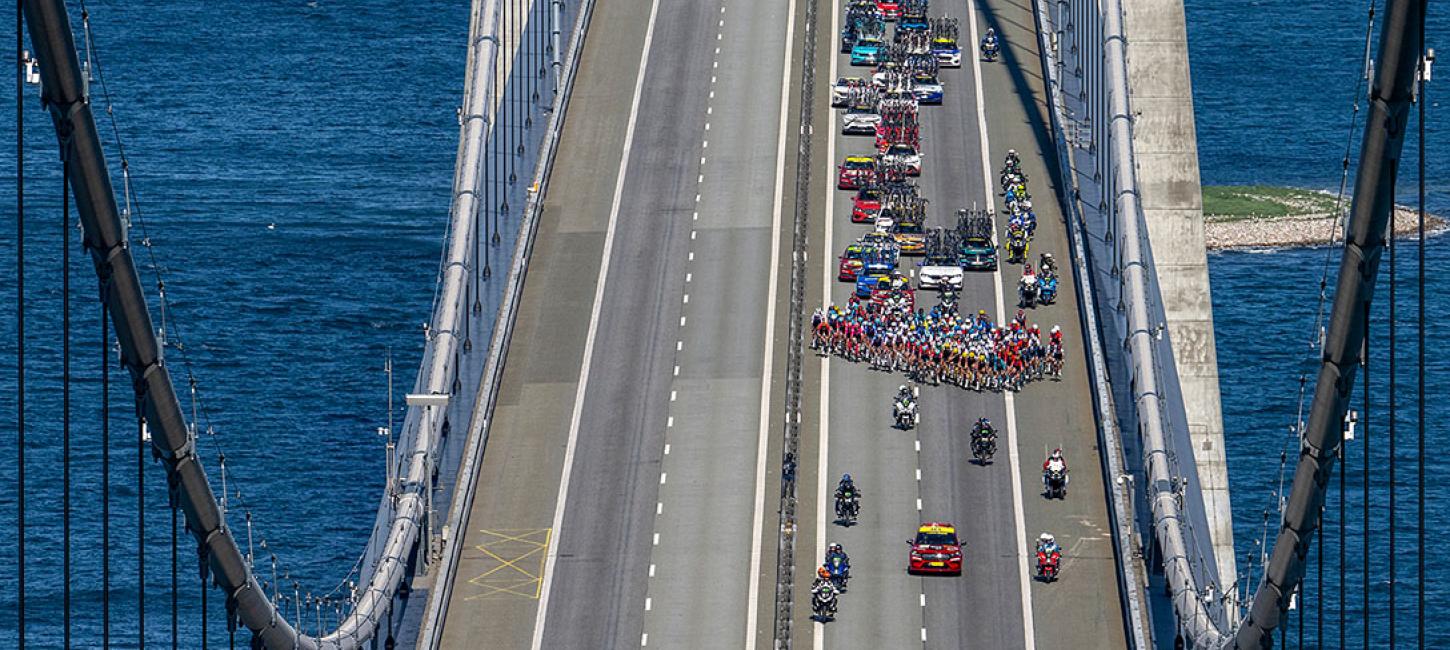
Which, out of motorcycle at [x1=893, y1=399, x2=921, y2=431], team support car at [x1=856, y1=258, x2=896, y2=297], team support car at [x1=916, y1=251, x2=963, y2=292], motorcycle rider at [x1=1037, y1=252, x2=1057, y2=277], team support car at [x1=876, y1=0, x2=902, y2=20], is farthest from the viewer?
team support car at [x1=876, y1=0, x2=902, y2=20]

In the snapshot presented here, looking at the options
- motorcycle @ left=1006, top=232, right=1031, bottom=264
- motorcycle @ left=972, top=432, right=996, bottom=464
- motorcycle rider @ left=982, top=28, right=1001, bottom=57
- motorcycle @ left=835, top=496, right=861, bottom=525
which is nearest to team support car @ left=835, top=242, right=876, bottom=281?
motorcycle @ left=1006, top=232, right=1031, bottom=264

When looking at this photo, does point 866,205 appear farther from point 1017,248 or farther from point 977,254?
point 1017,248

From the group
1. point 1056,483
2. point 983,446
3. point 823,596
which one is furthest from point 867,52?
point 823,596

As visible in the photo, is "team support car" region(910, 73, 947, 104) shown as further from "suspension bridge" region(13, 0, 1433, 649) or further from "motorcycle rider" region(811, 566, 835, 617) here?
"motorcycle rider" region(811, 566, 835, 617)

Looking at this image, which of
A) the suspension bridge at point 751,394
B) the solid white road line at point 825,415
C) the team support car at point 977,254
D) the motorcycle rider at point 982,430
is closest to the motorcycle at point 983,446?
the motorcycle rider at point 982,430

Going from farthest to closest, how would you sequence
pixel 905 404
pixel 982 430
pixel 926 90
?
1. pixel 926 90
2. pixel 905 404
3. pixel 982 430

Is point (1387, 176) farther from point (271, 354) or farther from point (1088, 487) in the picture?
point (271, 354)

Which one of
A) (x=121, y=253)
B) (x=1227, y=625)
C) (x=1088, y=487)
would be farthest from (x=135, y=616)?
(x=121, y=253)
